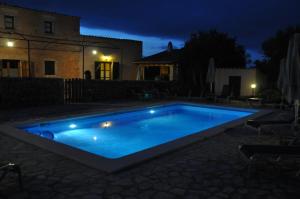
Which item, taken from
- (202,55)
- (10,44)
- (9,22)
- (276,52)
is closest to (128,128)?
(202,55)

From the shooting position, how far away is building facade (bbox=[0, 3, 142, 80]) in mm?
19688

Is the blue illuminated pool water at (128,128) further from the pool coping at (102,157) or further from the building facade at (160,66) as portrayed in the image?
the building facade at (160,66)

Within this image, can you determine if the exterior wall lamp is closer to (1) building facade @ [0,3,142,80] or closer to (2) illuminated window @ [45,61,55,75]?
(1) building facade @ [0,3,142,80]

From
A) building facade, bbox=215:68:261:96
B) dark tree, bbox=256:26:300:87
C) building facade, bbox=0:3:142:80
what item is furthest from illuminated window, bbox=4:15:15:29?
dark tree, bbox=256:26:300:87

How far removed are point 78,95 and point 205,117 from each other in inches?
275

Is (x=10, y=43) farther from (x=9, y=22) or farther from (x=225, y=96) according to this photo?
(x=225, y=96)

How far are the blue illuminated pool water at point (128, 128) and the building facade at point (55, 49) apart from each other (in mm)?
7774

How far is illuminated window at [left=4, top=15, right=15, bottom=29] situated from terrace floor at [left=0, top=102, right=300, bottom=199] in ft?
56.0

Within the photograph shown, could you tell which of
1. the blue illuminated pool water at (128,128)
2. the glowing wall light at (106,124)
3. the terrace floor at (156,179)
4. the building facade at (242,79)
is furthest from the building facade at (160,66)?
the terrace floor at (156,179)

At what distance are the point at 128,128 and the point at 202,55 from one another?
1270 centimetres

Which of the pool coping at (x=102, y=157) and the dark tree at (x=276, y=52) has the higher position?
the dark tree at (x=276, y=52)

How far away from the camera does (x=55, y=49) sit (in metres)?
21.9

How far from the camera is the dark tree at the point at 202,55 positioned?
21.3 m

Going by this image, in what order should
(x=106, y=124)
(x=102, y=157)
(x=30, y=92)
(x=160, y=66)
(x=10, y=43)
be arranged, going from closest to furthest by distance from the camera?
(x=102, y=157) → (x=106, y=124) → (x=30, y=92) → (x=10, y=43) → (x=160, y=66)
